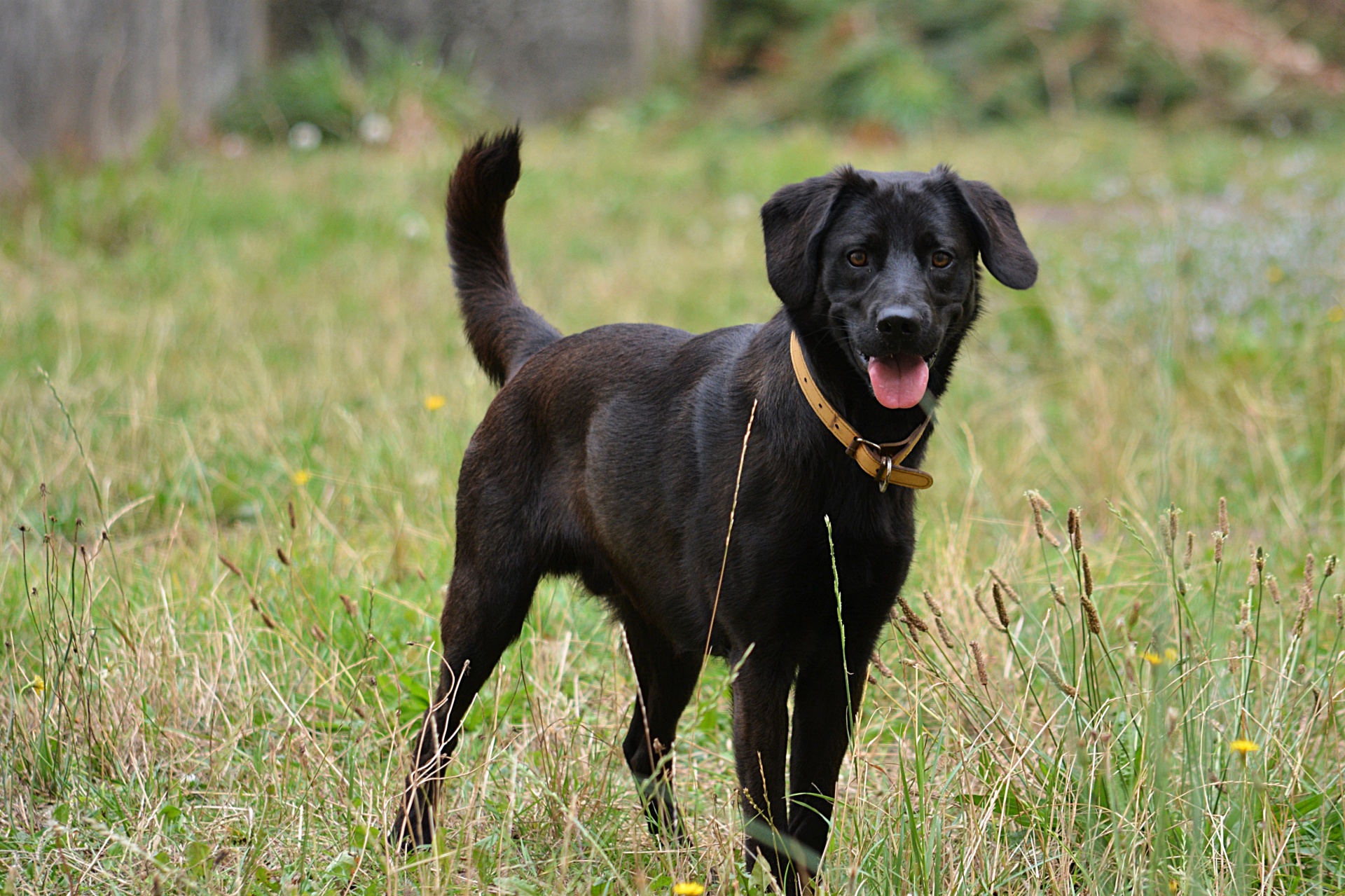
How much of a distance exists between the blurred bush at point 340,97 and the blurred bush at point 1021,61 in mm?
3285

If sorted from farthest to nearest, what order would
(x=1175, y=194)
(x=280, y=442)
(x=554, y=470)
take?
(x=1175, y=194) → (x=280, y=442) → (x=554, y=470)

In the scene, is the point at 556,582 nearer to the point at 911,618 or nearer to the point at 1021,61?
the point at 911,618

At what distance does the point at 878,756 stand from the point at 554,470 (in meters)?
0.90

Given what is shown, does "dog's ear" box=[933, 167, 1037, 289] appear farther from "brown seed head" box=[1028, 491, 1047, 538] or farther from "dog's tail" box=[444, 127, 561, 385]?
"dog's tail" box=[444, 127, 561, 385]

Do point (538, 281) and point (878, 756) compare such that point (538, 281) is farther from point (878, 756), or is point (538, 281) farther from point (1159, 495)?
point (1159, 495)

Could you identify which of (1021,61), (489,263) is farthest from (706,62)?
(489,263)

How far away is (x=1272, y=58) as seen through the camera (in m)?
12.5

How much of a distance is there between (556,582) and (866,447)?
1.50 metres

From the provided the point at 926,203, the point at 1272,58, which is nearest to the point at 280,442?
the point at 926,203

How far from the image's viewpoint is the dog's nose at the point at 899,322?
200cm

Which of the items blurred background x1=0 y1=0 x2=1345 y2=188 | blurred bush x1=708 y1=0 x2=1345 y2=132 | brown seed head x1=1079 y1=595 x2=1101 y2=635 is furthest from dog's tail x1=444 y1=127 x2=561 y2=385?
blurred bush x1=708 y1=0 x2=1345 y2=132

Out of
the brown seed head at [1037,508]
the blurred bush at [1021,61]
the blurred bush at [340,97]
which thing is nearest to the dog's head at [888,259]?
the brown seed head at [1037,508]

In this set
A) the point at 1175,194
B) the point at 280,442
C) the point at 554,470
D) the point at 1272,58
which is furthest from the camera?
the point at 1272,58

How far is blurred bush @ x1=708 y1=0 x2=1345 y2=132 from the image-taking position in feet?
37.8
